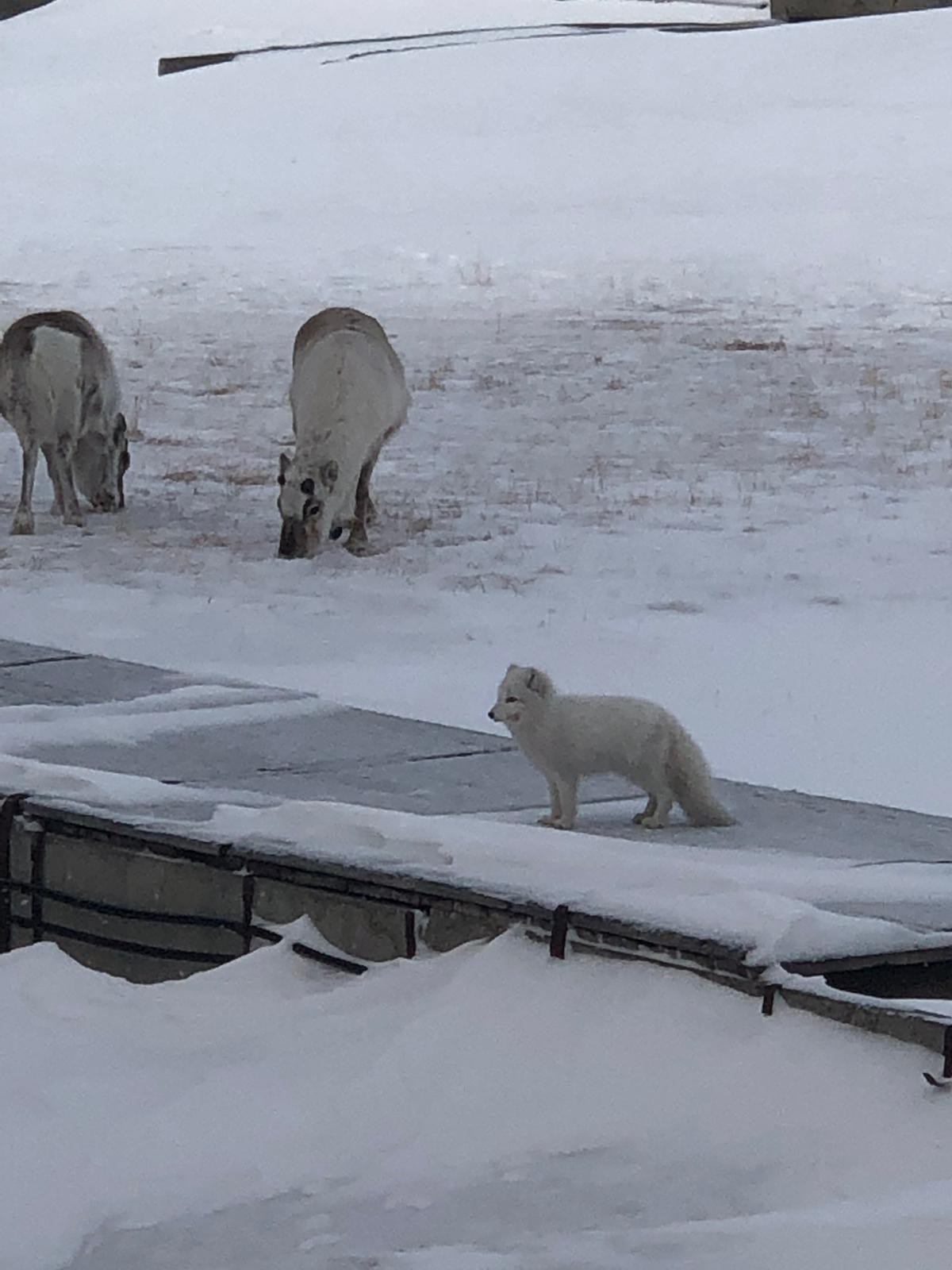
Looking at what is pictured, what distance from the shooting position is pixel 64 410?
13.5m

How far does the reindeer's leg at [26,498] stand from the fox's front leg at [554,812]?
26.0 ft

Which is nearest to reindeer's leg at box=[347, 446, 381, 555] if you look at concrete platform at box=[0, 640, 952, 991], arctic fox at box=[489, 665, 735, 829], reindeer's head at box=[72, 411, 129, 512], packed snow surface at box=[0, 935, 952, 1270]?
reindeer's head at box=[72, 411, 129, 512]

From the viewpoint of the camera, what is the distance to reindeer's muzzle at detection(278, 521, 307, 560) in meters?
12.3

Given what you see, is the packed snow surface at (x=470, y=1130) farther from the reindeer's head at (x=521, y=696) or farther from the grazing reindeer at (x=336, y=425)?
the grazing reindeer at (x=336, y=425)

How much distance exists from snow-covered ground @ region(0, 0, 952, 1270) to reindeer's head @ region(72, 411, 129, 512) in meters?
0.29

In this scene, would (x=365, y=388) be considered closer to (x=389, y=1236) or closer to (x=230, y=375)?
(x=230, y=375)

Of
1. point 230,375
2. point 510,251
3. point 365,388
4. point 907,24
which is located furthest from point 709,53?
point 365,388

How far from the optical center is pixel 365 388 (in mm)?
12820

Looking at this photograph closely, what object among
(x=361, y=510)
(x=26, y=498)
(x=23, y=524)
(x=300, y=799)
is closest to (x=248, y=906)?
(x=300, y=799)

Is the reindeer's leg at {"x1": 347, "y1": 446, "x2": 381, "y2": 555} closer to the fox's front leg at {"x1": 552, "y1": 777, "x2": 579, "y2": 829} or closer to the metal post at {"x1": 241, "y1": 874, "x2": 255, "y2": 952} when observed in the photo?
the fox's front leg at {"x1": 552, "y1": 777, "x2": 579, "y2": 829}

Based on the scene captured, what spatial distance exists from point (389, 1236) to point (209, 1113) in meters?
0.66

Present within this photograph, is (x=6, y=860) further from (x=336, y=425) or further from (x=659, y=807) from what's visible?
(x=336, y=425)

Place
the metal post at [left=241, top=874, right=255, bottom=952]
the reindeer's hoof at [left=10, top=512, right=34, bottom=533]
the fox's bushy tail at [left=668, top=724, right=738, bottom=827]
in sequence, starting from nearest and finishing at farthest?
the metal post at [left=241, top=874, right=255, bottom=952], the fox's bushy tail at [left=668, top=724, right=738, bottom=827], the reindeer's hoof at [left=10, top=512, right=34, bottom=533]

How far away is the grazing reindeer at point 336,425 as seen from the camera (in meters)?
12.3
